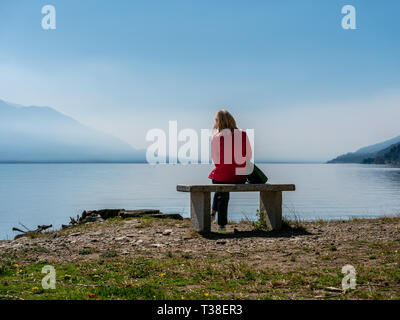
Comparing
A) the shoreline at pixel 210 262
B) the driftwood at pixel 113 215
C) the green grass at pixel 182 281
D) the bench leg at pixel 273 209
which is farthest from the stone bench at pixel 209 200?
the driftwood at pixel 113 215

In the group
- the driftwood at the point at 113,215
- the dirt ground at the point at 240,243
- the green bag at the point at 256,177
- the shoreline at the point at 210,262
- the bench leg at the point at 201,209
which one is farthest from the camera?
the driftwood at the point at 113,215

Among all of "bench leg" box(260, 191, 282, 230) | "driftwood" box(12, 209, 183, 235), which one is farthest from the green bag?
"driftwood" box(12, 209, 183, 235)

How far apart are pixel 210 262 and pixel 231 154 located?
3.79 meters

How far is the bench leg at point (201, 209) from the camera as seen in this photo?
35.8 feet

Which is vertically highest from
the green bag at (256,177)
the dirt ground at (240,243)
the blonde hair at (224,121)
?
the blonde hair at (224,121)

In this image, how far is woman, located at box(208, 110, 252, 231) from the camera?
11.1m

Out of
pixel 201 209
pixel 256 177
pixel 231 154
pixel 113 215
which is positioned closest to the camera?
pixel 201 209

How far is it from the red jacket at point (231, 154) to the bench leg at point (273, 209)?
88 cm

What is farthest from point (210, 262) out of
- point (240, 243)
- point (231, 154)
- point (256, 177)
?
point (256, 177)

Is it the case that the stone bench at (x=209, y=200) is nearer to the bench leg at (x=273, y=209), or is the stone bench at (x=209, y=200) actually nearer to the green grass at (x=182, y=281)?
the bench leg at (x=273, y=209)

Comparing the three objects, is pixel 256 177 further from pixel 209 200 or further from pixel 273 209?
pixel 209 200

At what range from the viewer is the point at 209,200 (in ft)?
35.9

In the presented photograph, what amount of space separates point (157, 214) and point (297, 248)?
255 inches
